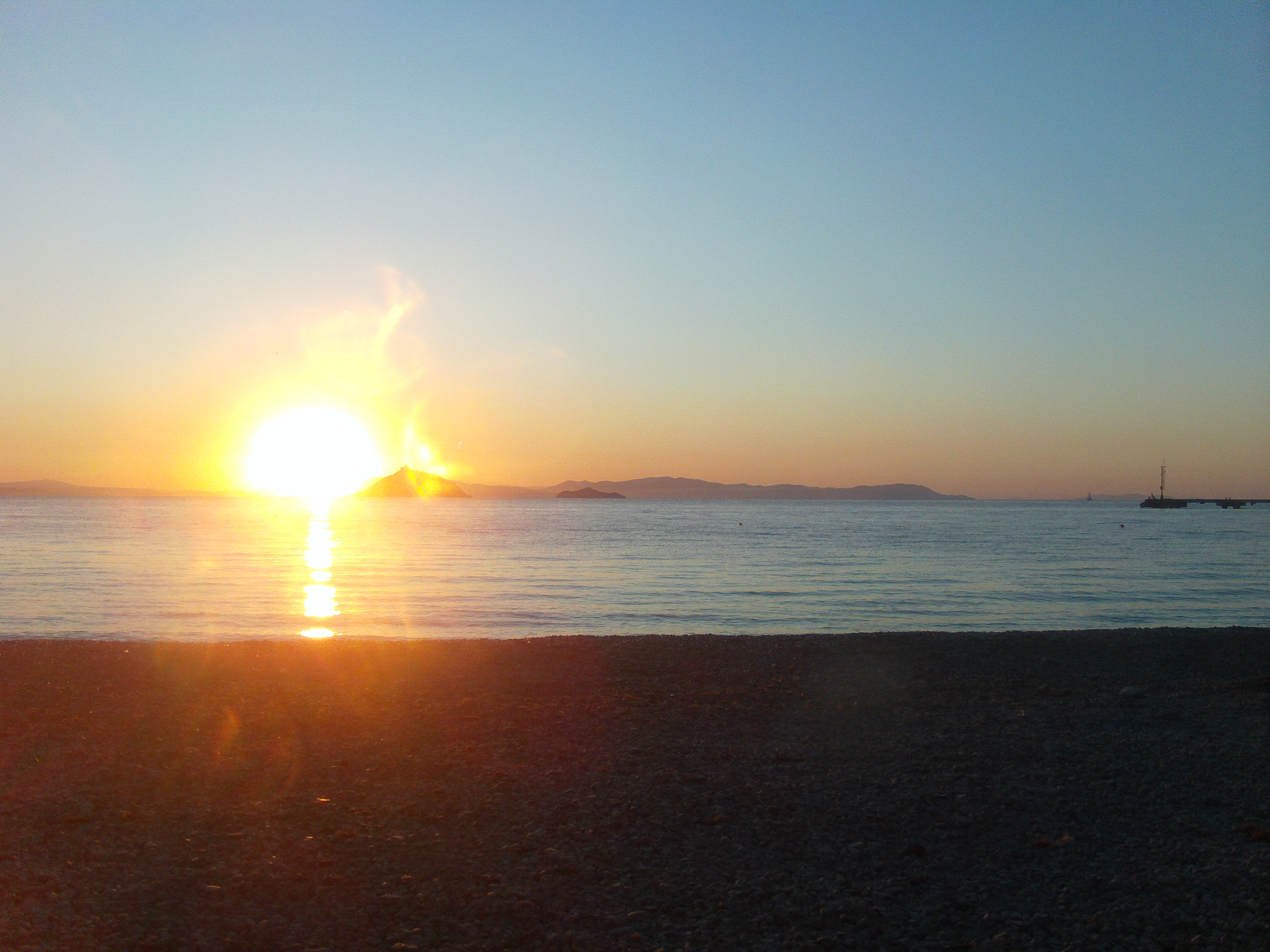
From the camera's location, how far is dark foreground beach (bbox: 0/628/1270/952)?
5.22 meters

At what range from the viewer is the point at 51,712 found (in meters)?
10.2

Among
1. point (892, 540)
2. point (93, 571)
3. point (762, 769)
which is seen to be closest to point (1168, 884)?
point (762, 769)

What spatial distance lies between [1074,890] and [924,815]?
1.39 m

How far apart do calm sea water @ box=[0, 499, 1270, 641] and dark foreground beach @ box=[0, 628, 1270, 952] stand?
348 inches

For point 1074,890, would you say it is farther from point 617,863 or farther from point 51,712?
point 51,712

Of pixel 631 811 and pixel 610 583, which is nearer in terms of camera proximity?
pixel 631 811

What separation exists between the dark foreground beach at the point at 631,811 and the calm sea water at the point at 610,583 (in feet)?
29.0

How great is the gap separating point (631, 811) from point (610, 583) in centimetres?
2576

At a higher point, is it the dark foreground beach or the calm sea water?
the dark foreground beach

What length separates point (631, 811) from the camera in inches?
279

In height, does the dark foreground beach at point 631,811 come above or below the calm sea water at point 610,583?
above

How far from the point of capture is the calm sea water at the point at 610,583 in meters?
21.9

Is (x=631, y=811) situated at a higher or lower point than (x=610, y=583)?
higher

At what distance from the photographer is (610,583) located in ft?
108
